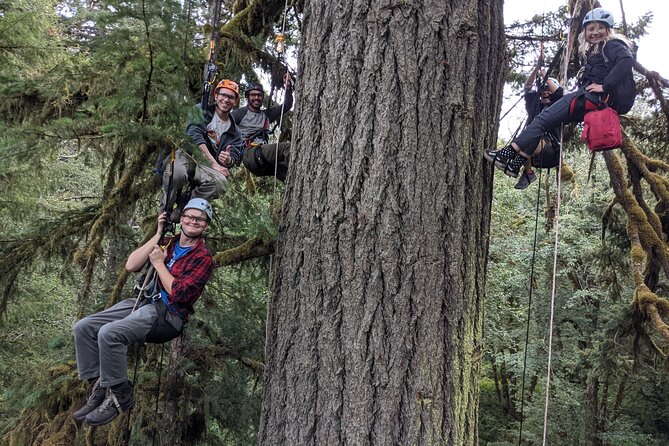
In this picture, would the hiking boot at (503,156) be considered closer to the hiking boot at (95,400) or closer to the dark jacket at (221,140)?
the dark jacket at (221,140)

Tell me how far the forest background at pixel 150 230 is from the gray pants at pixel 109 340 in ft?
2.11

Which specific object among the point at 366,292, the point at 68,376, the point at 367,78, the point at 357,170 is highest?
the point at 367,78

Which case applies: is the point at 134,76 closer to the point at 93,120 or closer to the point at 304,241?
the point at 93,120

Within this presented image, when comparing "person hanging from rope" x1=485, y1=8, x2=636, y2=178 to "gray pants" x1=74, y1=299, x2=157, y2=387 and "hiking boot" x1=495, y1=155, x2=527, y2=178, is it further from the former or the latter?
"gray pants" x1=74, y1=299, x2=157, y2=387

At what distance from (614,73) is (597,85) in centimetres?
11

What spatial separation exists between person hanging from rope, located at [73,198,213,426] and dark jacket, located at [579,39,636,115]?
2.45 metres

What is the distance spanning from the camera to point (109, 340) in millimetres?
2848

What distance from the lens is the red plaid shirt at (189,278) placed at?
2906 mm

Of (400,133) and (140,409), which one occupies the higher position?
(400,133)

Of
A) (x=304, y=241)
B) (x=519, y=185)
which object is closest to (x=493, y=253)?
(x=519, y=185)

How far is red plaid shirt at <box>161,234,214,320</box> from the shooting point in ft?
9.53

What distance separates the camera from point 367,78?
85.0 inches

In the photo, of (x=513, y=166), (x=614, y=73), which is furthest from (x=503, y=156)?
(x=614, y=73)

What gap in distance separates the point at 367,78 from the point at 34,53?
6.21 metres
